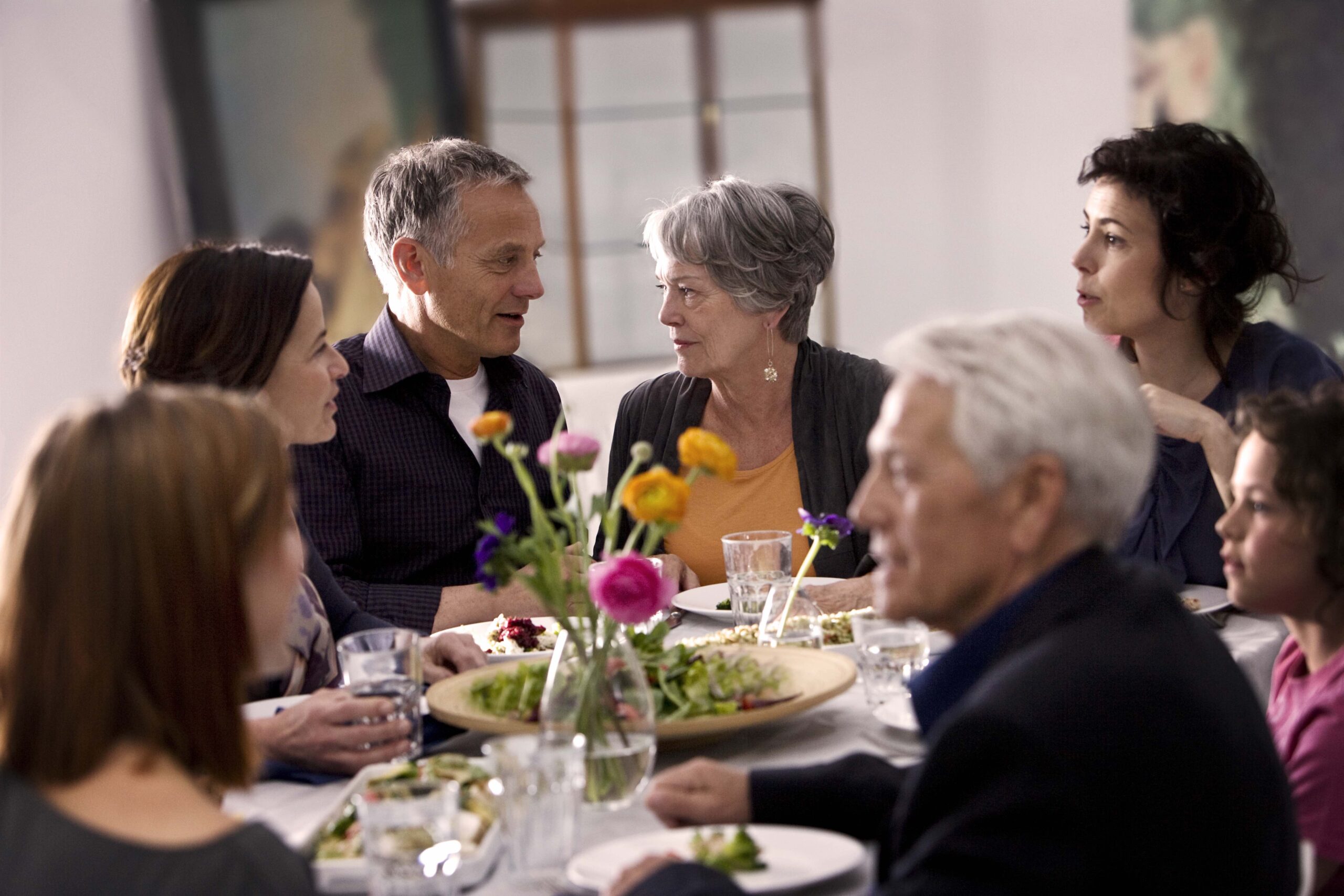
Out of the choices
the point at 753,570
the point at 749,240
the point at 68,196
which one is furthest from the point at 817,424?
the point at 68,196

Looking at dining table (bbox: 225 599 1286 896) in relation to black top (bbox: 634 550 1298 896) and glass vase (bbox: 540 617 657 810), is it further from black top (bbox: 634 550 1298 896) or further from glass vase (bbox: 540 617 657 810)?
black top (bbox: 634 550 1298 896)

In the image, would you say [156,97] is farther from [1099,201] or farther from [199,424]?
[199,424]

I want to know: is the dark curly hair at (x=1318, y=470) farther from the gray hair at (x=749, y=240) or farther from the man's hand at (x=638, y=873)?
the gray hair at (x=749, y=240)

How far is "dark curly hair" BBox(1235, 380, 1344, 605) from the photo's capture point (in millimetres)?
1656

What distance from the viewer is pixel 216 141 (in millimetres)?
4770

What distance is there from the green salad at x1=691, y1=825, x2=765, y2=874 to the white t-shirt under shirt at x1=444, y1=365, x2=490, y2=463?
1.81m

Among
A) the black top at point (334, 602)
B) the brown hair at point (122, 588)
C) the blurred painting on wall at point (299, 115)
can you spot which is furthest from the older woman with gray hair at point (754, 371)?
the blurred painting on wall at point (299, 115)

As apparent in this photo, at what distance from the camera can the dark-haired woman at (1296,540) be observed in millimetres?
1653

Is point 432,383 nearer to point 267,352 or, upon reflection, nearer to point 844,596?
point 267,352

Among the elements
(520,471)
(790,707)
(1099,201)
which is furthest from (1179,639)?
(1099,201)

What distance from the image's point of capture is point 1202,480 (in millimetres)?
2564

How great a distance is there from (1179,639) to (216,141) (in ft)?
14.3

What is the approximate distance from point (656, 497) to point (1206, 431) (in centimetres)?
143

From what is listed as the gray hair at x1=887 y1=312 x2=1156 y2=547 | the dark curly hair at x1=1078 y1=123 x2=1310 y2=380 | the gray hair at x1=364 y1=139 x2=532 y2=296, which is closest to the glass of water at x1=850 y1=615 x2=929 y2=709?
the gray hair at x1=887 y1=312 x2=1156 y2=547
